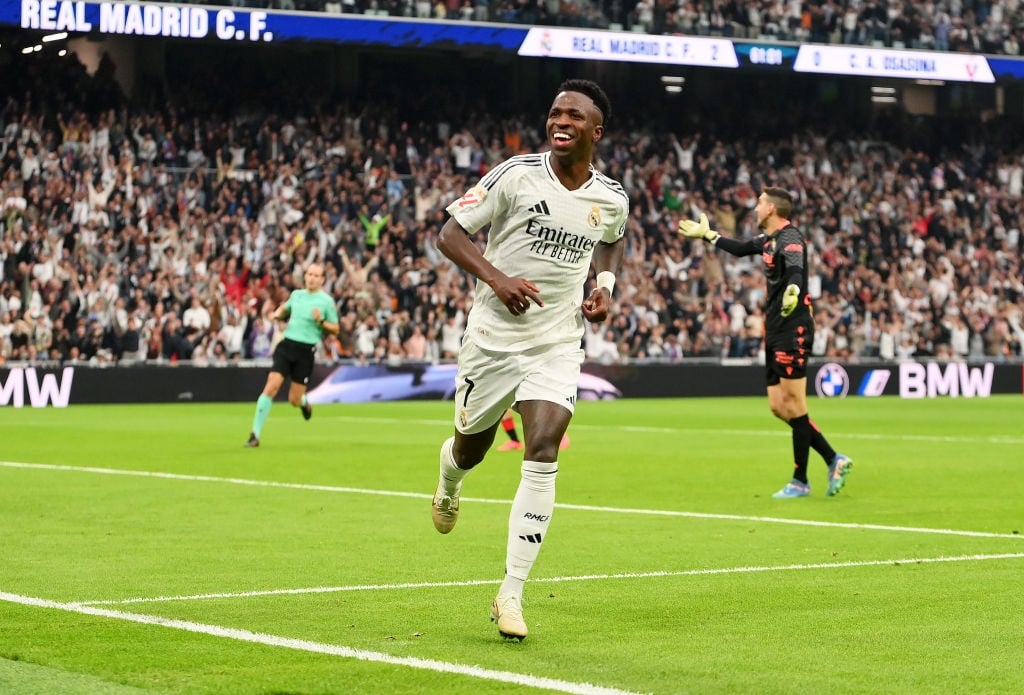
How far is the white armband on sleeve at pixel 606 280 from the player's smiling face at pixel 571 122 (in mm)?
660

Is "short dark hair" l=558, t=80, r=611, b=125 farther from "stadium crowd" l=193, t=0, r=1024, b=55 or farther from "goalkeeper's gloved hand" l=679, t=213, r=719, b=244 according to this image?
"stadium crowd" l=193, t=0, r=1024, b=55

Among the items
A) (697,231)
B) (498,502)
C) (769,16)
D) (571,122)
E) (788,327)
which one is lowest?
(498,502)

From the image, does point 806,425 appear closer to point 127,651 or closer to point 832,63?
point 127,651

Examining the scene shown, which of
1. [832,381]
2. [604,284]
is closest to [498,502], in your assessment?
[604,284]

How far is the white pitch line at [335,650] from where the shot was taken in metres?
5.72

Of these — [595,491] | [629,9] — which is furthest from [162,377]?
[595,491]

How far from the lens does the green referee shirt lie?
64.1 ft

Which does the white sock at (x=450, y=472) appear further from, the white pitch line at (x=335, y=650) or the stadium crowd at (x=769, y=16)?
the stadium crowd at (x=769, y=16)

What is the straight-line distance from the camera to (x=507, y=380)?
24.2 ft

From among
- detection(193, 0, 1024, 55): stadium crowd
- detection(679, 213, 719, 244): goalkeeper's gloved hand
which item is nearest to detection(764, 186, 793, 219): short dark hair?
detection(679, 213, 719, 244): goalkeeper's gloved hand

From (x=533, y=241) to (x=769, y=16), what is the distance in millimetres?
34229

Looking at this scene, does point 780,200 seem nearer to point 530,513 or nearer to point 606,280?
point 606,280

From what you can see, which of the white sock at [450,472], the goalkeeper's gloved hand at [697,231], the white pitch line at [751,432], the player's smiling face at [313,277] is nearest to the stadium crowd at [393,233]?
the white pitch line at [751,432]

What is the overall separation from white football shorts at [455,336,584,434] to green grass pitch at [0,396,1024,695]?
916 mm
